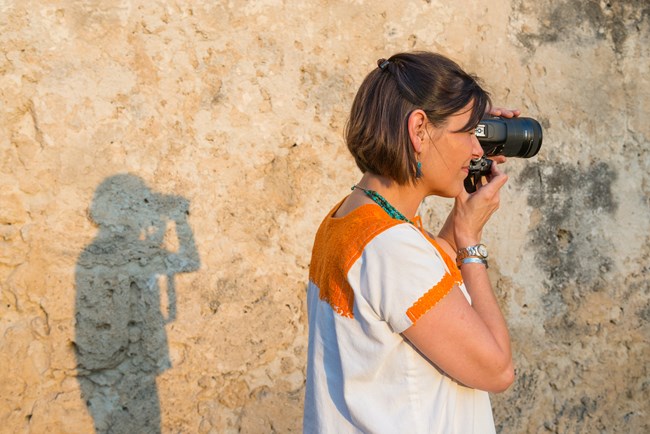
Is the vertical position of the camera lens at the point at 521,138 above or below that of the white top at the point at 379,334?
above

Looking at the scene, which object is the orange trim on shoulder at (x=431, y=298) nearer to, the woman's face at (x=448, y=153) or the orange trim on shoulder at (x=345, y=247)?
the orange trim on shoulder at (x=345, y=247)

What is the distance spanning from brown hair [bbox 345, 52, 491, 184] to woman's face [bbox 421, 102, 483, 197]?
2cm

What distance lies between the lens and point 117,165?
2.27 m

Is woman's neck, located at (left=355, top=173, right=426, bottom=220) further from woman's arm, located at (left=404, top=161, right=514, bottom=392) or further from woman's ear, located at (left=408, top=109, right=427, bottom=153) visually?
woman's arm, located at (left=404, top=161, right=514, bottom=392)

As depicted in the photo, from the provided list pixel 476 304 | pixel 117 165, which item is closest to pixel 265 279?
pixel 117 165

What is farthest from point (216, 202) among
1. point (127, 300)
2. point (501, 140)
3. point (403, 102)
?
point (403, 102)

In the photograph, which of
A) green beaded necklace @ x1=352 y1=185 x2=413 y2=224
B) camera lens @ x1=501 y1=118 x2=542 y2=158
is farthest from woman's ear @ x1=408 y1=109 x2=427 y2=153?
camera lens @ x1=501 y1=118 x2=542 y2=158

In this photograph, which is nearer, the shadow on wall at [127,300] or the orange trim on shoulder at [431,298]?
the orange trim on shoulder at [431,298]

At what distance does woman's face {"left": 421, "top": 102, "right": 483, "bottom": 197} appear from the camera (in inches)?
52.2

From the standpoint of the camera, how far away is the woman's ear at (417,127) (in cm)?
128

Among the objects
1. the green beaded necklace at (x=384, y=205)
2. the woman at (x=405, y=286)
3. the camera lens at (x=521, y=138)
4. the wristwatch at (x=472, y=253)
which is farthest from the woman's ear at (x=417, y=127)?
the camera lens at (x=521, y=138)

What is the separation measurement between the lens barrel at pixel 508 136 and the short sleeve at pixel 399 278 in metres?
0.45

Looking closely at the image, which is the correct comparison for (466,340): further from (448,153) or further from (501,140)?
(501,140)

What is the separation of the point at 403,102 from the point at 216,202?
1.24 m
